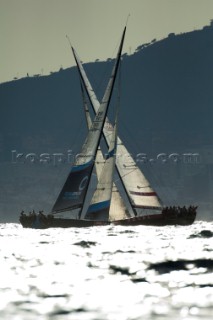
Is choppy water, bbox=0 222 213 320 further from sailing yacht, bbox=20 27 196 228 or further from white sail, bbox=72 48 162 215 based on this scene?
white sail, bbox=72 48 162 215

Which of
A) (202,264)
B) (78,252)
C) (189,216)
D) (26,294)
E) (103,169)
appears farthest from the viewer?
(189,216)

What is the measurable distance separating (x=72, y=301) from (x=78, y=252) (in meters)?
23.4

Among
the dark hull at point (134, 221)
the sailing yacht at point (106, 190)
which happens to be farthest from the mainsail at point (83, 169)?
the dark hull at point (134, 221)

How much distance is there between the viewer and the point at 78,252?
166ft

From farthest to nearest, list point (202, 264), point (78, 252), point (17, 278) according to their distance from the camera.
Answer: point (78, 252) < point (202, 264) < point (17, 278)

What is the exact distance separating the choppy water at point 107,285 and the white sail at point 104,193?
3261cm

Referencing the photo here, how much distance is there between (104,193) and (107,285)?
171 ft

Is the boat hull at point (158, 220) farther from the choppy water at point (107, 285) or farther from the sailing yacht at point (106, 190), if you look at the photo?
the choppy water at point (107, 285)

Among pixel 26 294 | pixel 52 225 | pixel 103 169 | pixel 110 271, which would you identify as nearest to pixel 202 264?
pixel 110 271

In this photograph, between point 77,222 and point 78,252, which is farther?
point 77,222

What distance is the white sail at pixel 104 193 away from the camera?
83.4m

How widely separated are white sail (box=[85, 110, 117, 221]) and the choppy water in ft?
107

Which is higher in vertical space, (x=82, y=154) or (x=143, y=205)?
(x=82, y=154)

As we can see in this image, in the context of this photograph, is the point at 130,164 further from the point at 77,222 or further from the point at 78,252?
the point at 78,252
